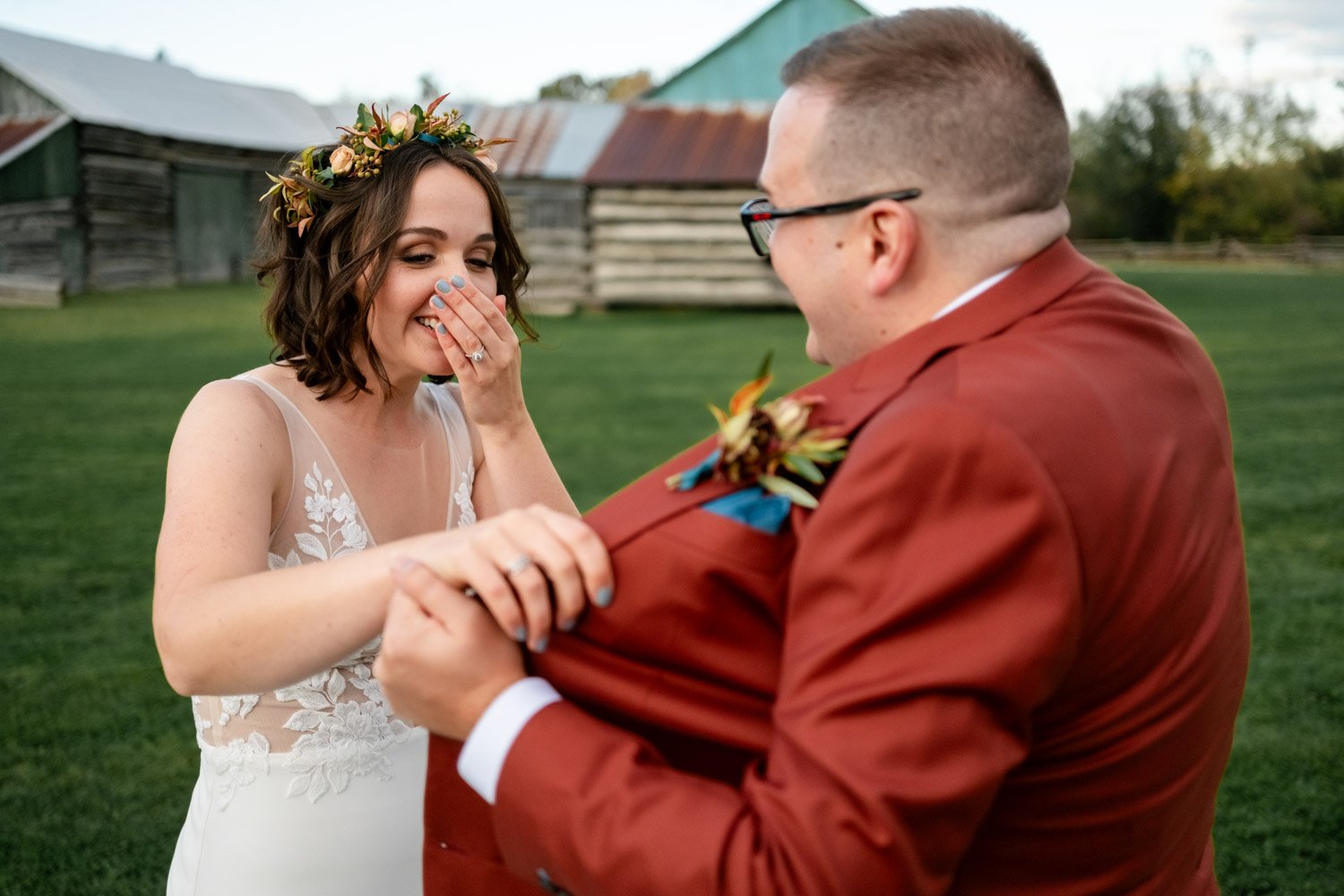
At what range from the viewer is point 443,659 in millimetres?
1633

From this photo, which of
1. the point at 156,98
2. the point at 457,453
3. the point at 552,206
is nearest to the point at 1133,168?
the point at 552,206

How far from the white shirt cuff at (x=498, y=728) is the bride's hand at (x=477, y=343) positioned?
1496 millimetres

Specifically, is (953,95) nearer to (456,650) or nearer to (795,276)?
(795,276)

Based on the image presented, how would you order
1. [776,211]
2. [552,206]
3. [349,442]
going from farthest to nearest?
1. [552,206]
2. [349,442]
3. [776,211]

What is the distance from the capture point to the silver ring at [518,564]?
161 cm

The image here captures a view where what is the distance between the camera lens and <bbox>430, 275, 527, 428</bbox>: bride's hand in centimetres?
297

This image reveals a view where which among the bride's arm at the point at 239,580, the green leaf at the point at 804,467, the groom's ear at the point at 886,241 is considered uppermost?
the groom's ear at the point at 886,241

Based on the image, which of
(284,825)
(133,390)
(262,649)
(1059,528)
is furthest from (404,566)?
(133,390)

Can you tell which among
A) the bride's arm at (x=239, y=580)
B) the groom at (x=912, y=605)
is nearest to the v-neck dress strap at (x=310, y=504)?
the bride's arm at (x=239, y=580)

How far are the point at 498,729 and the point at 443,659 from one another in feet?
0.43

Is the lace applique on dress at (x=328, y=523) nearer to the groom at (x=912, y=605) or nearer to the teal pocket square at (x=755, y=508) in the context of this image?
the groom at (x=912, y=605)

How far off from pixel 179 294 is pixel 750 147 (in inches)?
547

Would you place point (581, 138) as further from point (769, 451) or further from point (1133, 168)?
point (1133, 168)

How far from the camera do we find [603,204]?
Result: 2548cm
